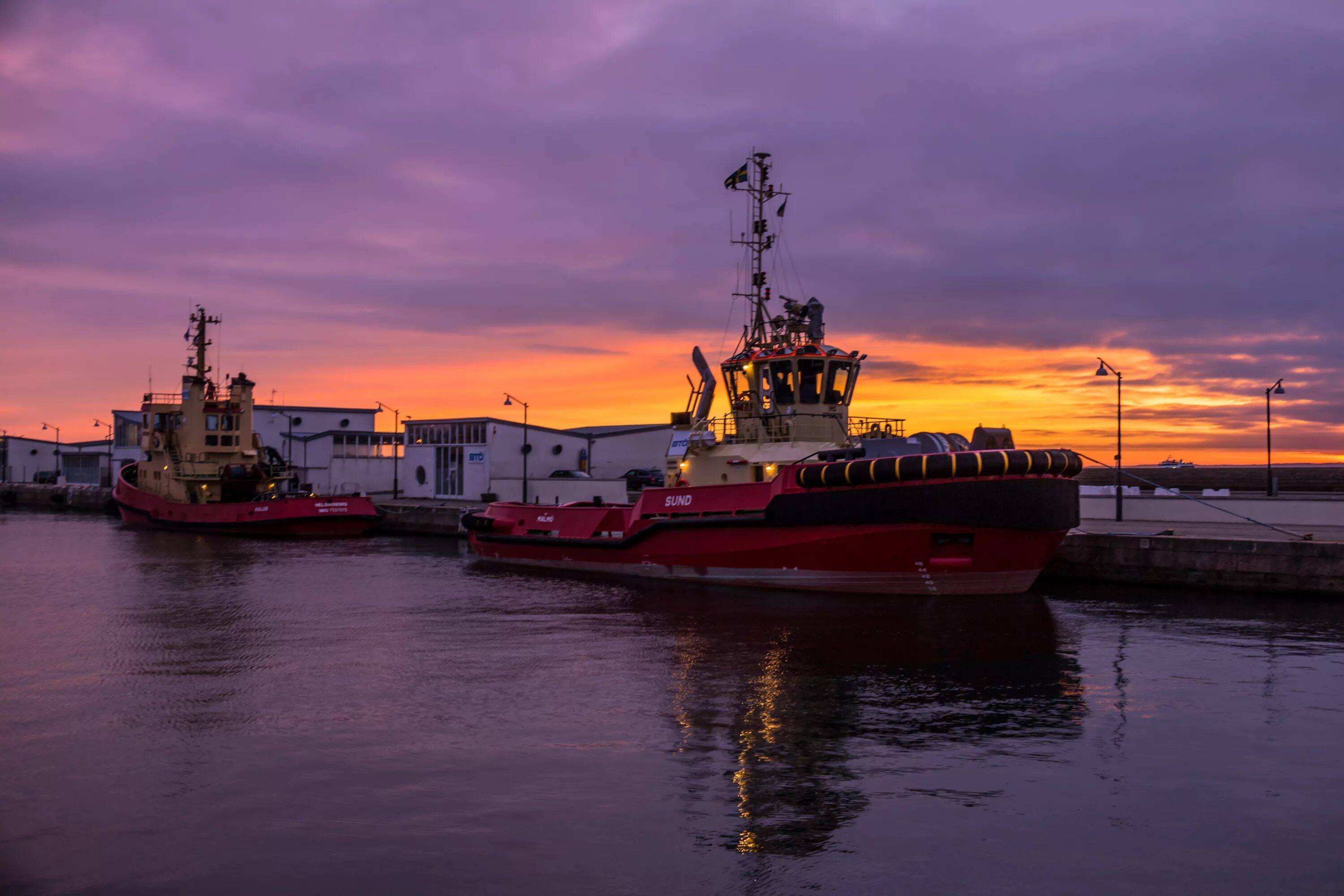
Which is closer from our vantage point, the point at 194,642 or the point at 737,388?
the point at 194,642

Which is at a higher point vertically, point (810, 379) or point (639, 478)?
point (810, 379)

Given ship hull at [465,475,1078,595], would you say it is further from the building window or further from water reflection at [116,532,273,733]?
the building window

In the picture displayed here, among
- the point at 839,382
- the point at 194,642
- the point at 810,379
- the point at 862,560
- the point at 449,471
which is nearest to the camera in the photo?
the point at 194,642

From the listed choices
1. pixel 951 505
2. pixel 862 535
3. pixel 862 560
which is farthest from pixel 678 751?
pixel 862 560

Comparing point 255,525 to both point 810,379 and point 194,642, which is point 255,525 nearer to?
point 194,642

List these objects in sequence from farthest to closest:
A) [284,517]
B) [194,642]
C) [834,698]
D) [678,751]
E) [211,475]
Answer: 1. [211,475]
2. [284,517]
3. [194,642]
4. [834,698]
5. [678,751]

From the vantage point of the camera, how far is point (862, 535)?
20.1m

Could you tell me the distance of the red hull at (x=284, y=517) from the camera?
4000 centimetres

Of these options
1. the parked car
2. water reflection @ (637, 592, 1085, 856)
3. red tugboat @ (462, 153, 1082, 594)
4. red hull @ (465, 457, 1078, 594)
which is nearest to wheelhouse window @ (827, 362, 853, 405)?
red tugboat @ (462, 153, 1082, 594)

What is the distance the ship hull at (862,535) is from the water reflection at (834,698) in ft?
2.69

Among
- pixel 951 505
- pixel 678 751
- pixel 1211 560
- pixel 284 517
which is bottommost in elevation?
pixel 678 751

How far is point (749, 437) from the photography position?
24.7m

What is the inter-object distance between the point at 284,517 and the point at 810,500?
87.4 ft

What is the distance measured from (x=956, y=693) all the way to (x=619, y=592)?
36.7 feet
